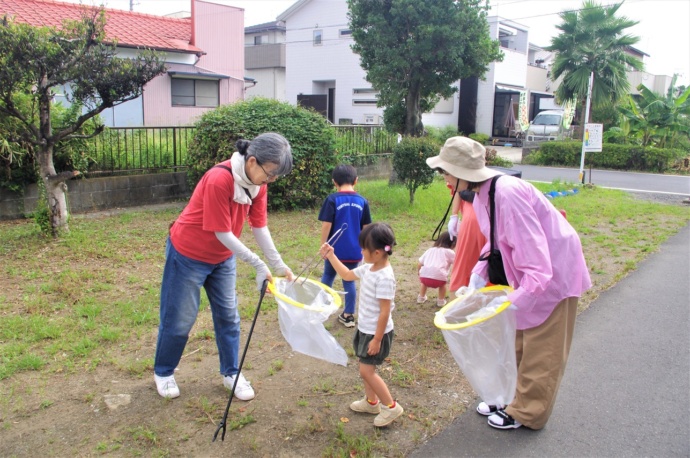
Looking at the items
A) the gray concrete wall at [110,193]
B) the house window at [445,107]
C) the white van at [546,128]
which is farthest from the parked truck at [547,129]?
the gray concrete wall at [110,193]

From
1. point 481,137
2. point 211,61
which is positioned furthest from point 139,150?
point 481,137

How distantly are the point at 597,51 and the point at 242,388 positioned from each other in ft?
70.9

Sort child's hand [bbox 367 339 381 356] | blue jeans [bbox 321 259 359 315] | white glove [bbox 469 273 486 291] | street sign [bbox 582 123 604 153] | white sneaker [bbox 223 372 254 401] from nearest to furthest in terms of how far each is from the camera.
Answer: child's hand [bbox 367 339 381 356] < white glove [bbox 469 273 486 291] < white sneaker [bbox 223 372 254 401] < blue jeans [bbox 321 259 359 315] < street sign [bbox 582 123 604 153]

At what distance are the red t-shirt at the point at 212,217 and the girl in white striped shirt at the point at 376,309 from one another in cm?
52

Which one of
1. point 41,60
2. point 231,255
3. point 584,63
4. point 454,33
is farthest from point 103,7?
point 584,63

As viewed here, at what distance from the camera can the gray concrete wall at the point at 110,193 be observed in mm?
7828

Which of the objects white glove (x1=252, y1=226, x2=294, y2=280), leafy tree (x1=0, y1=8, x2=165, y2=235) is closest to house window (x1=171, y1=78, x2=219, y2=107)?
leafy tree (x1=0, y1=8, x2=165, y2=235)

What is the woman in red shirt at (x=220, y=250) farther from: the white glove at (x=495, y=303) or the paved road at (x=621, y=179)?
the paved road at (x=621, y=179)

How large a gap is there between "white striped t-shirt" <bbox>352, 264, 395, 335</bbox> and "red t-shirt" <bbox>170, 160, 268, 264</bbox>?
79 centimetres

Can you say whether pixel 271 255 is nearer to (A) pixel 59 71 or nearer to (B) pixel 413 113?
(A) pixel 59 71

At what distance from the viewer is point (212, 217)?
297cm

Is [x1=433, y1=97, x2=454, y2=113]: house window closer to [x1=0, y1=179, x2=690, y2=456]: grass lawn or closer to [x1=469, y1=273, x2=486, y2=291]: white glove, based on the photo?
[x1=0, y1=179, x2=690, y2=456]: grass lawn

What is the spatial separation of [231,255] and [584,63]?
70.1ft

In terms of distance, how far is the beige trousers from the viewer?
2.98 m
